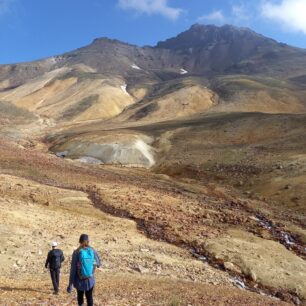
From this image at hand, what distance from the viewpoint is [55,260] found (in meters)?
15.6

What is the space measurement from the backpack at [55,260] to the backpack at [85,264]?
13.6 feet

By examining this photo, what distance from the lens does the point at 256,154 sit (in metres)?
55.8

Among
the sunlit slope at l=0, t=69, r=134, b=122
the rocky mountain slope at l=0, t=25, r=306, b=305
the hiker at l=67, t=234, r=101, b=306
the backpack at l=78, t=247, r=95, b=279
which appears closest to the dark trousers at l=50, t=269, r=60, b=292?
the rocky mountain slope at l=0, t=25, r=306, b=305

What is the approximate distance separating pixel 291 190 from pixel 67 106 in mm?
110928

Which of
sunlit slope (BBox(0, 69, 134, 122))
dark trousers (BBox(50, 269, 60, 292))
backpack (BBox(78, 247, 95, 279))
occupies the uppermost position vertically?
sunlit slope (BBox(0, 69, 134, 122))

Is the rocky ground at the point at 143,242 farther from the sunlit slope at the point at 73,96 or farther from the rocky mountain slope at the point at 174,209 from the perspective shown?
the sunlit slope at the point at 73,96

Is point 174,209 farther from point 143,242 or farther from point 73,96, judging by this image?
point 73,96

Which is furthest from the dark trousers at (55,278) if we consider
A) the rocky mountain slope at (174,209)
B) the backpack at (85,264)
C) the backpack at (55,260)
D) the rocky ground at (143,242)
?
the backpack at (85,264)

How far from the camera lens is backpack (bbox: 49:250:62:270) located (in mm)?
15437

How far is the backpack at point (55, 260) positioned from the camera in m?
15.4

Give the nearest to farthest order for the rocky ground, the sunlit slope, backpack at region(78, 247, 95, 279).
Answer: backpack at region(78, 247, 95, 279) < the rocky ground < the sunlit slope

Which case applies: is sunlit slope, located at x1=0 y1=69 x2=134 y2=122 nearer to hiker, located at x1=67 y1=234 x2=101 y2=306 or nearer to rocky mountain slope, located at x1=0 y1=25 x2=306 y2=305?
rocky mountain slope, located at x1=0 y1=25 x2=306 y2=305

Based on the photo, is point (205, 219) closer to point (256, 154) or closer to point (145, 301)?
point (145, 301)

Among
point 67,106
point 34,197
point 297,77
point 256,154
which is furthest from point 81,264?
point 297,77
